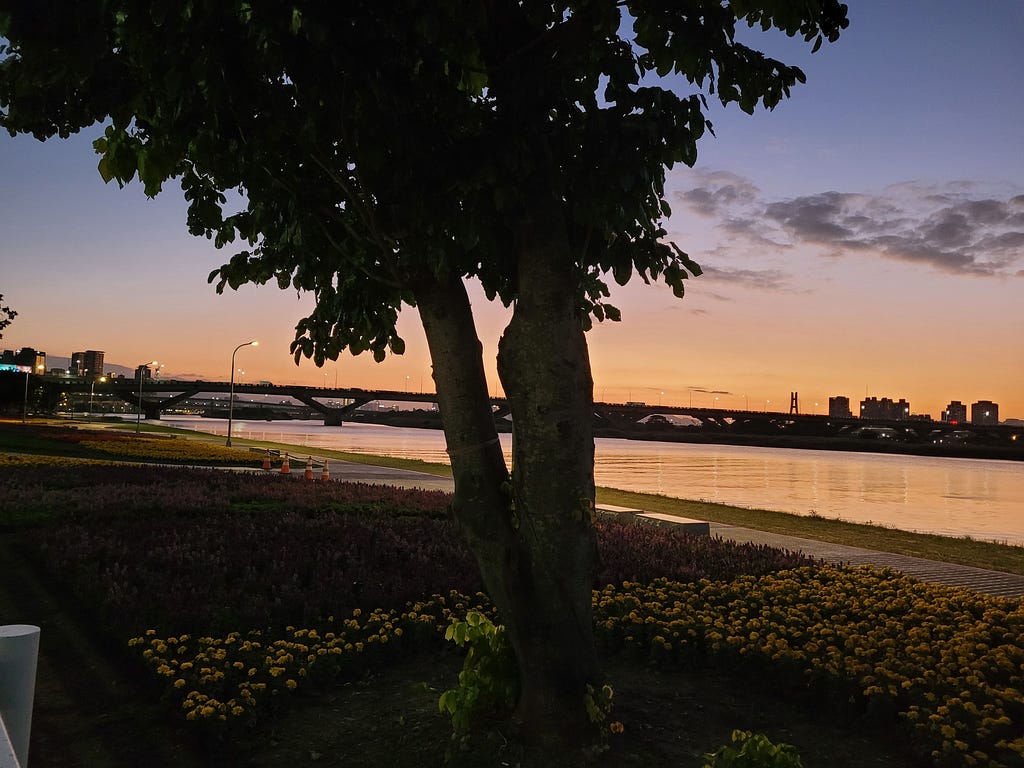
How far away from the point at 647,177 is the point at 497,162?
80cm

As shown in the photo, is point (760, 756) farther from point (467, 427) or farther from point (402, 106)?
point (402, 106)

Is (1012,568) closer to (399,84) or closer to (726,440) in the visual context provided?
(399,84)

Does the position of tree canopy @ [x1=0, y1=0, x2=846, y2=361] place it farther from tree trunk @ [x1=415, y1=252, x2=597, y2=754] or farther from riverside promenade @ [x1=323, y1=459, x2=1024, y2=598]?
riverside promenade @ [x1=323, y1=459, x2=1024, y2=598]

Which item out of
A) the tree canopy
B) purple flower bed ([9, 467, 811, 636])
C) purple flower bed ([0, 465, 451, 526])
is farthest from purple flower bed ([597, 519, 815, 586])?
the tree canopy

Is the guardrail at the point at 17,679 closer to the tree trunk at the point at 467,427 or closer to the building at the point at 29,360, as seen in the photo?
the tree trunk at the point at 467,427

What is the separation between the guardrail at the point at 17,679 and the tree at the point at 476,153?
93.3 inches

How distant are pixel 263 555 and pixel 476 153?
6.66 metres

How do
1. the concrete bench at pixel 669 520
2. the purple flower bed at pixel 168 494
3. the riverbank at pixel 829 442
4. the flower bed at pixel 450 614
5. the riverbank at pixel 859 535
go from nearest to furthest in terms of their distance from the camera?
the flower bed at pixel 450 614, the purple flower bed at pixel 168 494, the concrete bench at pixel 669 520, the riverbank at pixel 859 535, the riverbank at pixel 829 442

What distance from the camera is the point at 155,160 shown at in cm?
430

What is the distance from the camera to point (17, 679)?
340 centimetres

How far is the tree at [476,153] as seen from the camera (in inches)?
145

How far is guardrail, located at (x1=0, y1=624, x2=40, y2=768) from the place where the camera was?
3.34 metres

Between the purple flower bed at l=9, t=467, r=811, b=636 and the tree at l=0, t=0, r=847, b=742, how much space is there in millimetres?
3488

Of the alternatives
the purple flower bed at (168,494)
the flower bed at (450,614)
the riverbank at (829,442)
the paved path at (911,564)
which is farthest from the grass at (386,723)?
the riverbank at (829,442)
